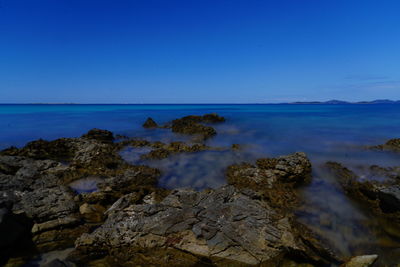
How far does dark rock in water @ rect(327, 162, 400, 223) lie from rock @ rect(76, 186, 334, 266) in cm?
403

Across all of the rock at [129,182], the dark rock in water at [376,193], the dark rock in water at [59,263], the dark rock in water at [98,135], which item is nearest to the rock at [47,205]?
the rock at [129,182]

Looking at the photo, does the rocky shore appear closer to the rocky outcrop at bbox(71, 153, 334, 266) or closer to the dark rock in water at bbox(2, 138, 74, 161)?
the rocky outcrop at bbox(71, 153, 334, 266)

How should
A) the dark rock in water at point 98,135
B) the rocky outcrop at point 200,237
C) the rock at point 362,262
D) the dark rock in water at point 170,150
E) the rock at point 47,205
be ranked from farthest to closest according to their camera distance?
the dark rock in water at point 98,135
the dark rock in water at point 170,150
the rock at point 47,205
the rocky outcrop at point 200,237
the rock at point 362,262

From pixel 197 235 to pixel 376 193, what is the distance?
6973mm

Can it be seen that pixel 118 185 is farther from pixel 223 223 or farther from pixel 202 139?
pixel 202 139

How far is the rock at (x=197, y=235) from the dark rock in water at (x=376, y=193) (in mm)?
4029

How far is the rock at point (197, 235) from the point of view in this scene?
4691 mm

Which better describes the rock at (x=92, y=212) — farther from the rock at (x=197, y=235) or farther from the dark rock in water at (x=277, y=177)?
the dark rock in water at (x=277, y=177)

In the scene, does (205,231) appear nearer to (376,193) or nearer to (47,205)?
(47,205)

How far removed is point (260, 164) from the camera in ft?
37.2

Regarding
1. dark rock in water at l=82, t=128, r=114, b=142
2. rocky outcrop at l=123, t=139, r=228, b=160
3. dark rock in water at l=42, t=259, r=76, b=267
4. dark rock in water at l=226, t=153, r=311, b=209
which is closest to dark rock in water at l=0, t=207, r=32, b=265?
dark rock in water at l=42, t=259, r=76, b=267

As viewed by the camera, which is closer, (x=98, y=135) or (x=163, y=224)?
(x=163, y=224)

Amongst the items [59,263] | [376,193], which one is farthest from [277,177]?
[59,263]

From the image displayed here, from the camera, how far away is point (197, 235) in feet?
16.4
